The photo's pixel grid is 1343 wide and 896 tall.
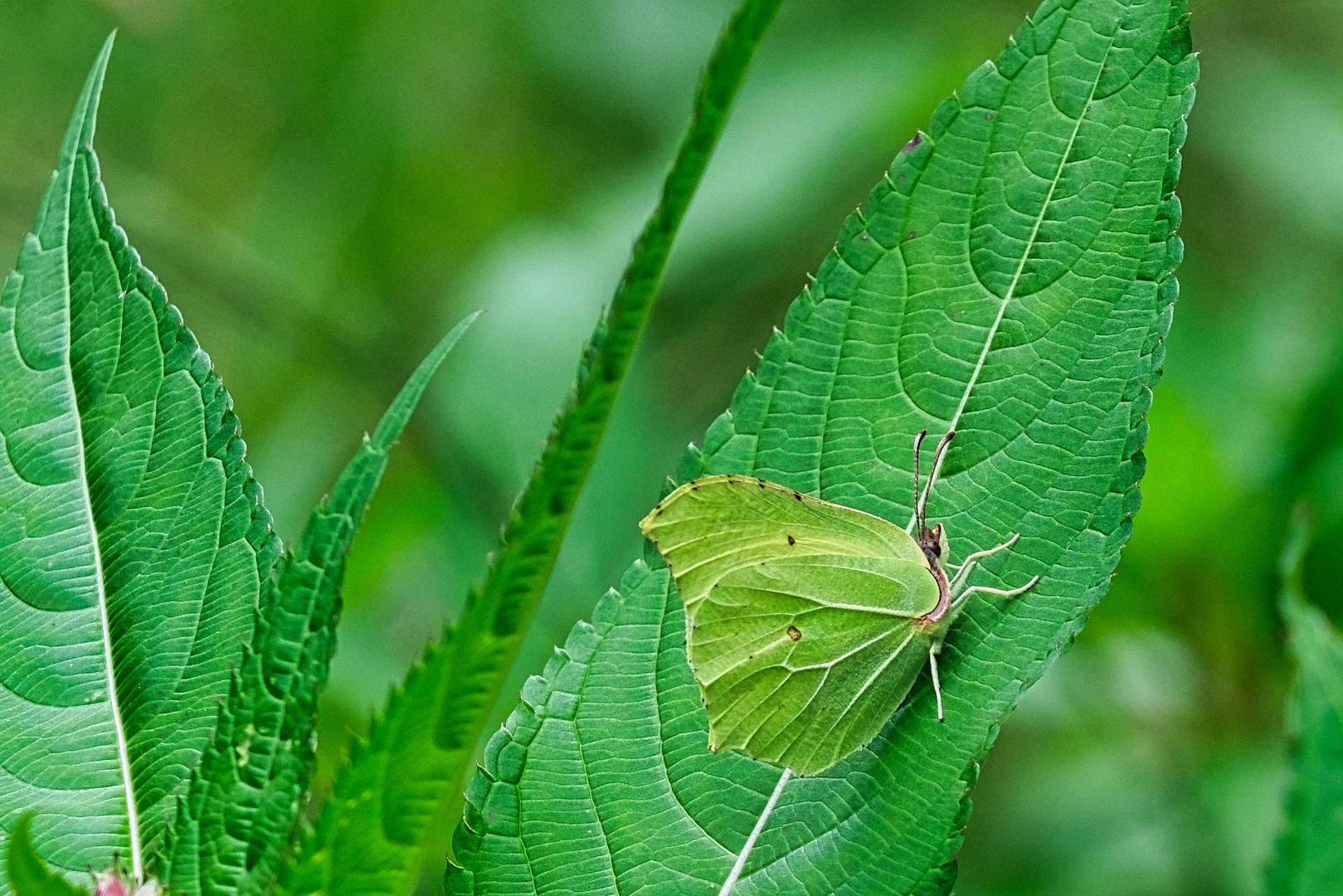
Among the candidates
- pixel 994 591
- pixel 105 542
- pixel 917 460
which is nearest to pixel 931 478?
pixel 917 460

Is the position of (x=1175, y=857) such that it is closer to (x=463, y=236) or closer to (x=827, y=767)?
(x=827, y=767)

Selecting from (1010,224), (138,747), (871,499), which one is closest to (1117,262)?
(1010,224)

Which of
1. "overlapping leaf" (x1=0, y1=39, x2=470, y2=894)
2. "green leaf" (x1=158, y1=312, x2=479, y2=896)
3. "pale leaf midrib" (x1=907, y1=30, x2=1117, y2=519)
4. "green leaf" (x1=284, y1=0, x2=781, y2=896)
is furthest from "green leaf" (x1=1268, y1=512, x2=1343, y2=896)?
"overlapping leaf" (x1=0, y1=39, x2=470, y2=894)

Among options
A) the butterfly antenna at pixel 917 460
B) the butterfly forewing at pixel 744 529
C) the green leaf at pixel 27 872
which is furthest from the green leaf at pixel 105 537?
the butterfly antenna at pixel 917 460

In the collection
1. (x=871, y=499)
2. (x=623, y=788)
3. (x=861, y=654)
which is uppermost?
(x=871, y=499)

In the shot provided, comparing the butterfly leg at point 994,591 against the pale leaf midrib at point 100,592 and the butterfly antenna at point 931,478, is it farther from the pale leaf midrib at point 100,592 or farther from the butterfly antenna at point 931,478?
the pale leaf midrib at point 100,592

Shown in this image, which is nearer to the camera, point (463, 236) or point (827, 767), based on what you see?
point (827, 767)

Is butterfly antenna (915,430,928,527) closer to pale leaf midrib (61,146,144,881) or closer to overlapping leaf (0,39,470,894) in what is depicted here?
overlapping leaf (0,39,470,894)
